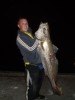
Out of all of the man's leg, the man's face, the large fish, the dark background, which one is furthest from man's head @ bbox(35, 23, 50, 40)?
the dark background

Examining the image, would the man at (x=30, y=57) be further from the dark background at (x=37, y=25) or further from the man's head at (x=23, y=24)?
the dark background at (x=37, y=25)

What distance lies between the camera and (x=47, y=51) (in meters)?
5.82

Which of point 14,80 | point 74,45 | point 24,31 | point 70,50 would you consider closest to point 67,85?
point 14,80

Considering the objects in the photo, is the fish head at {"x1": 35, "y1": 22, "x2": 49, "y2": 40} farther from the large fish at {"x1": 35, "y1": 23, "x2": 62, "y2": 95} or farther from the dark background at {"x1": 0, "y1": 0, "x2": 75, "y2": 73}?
the dark background at {"x1": 0, "y1": 0, "x2": 75, "y2": 73}

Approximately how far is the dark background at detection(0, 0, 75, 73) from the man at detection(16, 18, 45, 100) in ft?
25.9

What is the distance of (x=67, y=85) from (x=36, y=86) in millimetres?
1411

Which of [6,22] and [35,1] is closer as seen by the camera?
[6,22]

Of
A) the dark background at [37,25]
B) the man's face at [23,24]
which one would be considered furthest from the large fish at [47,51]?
the dark background at [37,25]

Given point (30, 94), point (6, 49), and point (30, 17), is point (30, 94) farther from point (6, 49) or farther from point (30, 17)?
point (30, 17)

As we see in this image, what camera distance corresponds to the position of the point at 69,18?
2589 cm

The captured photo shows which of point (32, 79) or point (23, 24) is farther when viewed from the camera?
point (32, 79)

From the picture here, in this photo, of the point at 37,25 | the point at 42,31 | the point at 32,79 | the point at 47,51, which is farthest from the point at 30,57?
the point at 37,25

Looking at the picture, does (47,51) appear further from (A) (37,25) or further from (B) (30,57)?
(A) (37,25)

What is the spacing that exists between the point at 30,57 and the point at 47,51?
351 mm
